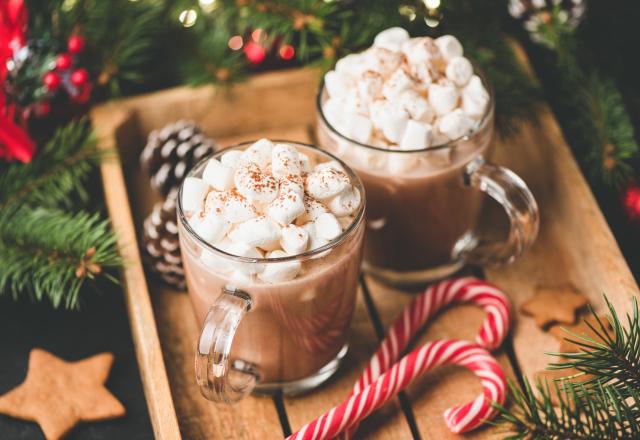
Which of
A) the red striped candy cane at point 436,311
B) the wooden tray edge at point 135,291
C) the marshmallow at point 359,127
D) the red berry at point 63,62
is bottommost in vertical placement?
the red striped candy cane at point 436,311

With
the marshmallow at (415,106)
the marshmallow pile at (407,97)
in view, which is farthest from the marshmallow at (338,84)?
the marshmallow at (415,106)

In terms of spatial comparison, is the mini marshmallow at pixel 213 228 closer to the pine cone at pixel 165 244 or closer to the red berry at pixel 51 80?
the pine cone at pixel 165 244

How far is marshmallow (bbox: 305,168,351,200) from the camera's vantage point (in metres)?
1.08

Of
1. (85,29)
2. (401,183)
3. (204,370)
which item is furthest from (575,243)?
(85,29)

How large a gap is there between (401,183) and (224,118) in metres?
0.53

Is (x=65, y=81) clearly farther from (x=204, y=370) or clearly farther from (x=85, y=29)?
(x=204, y=370)

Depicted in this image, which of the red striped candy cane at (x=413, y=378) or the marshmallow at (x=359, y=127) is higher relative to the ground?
the marshmallow at (x=359, y=127)

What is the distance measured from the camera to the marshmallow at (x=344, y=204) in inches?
43.1

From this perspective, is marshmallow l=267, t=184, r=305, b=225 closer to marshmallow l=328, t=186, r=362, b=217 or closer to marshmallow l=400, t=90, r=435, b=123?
marshmallow l=328, t=186, r=362, b=217

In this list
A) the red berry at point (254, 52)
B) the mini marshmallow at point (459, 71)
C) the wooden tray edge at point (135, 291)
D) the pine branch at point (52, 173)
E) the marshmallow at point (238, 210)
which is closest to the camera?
the marshmallow at point (238, 210)

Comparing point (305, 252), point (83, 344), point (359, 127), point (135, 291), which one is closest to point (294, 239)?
point (305, 252)

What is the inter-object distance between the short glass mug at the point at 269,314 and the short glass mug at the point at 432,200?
11cm

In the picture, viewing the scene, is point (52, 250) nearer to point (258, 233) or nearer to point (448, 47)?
point (258, 233)

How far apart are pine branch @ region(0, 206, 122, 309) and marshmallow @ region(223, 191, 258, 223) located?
12.7 inches
